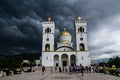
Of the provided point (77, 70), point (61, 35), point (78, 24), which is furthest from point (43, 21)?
point (77, 70)

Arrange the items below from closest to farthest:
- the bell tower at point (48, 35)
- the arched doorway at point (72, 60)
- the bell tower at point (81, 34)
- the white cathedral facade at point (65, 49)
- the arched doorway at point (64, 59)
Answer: the white cathedral facade at point (65, 49)
the bell tower at point (81, 34)
the bell tower at point (48, 35)
the arched doorway at point (64, 59)
the arched doorway at point (72, 60)

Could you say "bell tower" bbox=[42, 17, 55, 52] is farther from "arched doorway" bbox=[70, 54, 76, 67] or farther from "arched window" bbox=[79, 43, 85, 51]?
"arched window" bbox=[79, 43, 85, 51]

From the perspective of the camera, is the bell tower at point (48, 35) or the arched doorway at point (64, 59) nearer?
the bell tower at point (48, 35)

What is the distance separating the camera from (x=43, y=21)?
60344mm

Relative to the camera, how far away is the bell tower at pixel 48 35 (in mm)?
58219

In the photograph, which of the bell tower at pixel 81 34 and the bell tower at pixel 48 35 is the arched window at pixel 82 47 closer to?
the bell tower at pixel 81 34

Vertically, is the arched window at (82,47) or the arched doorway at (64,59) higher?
the arched window at (82,47)

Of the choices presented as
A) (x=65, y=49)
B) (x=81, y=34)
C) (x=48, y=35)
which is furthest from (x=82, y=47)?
(x=48, y=35)

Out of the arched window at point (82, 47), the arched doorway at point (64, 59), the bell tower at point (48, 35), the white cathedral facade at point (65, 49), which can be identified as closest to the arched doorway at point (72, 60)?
the white cathedral facade at point (65, 49)

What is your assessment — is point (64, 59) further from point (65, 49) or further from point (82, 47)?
point (82, 47)

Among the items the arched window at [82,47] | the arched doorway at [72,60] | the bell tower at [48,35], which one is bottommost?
the arched doorway at [72,60]

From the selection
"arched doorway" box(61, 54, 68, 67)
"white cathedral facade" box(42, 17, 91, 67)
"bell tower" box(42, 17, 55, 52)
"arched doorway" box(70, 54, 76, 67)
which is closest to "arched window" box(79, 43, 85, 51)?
"white cathedral facade" box(42, 17, 91, 67)

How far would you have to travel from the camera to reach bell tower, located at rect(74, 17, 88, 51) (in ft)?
190

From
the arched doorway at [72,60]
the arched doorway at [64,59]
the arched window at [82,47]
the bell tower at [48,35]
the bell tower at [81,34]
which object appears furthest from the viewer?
the arched doorway at [72,60]
